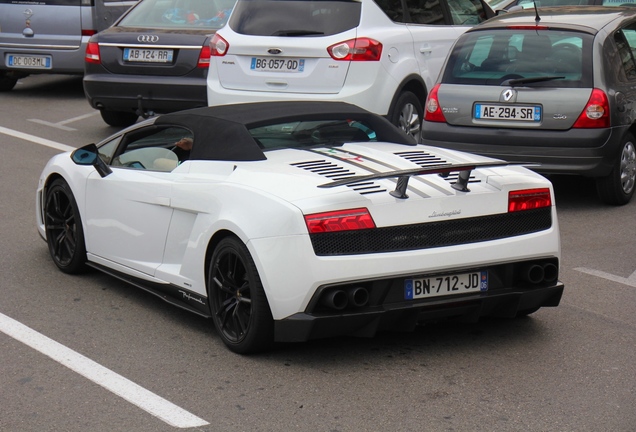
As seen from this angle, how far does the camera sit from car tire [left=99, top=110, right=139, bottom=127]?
1331 cm

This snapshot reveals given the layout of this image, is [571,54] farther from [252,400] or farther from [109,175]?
[252,400]

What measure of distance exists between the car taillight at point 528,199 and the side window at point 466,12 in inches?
253

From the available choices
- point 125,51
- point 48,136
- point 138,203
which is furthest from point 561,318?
point 48,136

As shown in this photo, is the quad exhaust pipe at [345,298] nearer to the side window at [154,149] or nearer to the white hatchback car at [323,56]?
the side window at [154,149]

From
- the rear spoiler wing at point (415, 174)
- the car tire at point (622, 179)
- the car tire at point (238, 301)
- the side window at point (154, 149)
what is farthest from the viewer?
the car tire at point (622, 179)

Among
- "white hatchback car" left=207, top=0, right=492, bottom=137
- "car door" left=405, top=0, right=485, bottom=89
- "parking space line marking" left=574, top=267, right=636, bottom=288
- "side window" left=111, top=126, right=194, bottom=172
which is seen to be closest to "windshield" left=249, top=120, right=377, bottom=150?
"side window" left=111, top=126, right=194, bottom=172

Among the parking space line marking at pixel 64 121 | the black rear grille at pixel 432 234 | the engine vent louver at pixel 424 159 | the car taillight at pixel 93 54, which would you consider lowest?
the parking space line marking at pixel 64 121

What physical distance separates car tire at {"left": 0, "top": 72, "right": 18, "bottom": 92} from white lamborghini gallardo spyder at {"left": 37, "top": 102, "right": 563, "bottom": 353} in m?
10.2

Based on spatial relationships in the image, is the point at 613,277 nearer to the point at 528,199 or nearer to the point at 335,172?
the point at 528,199

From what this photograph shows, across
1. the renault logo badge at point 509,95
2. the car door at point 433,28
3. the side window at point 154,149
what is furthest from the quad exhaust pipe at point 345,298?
the car door at point 433,28

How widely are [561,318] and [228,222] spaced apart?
2.01 metres

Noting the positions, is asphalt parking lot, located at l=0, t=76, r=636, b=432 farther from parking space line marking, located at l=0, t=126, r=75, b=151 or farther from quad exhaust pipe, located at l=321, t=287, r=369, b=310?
parking space line marking, located at l=0, t=126, r=75, b=151

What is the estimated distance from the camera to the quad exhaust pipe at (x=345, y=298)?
17.7 feet

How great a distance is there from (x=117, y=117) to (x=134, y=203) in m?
6.94
